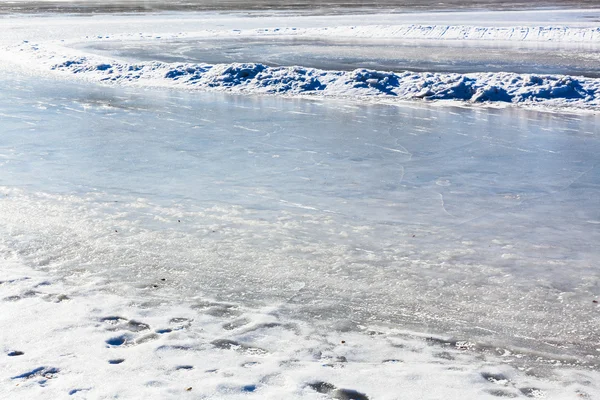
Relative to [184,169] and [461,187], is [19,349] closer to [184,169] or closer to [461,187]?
[184,169]

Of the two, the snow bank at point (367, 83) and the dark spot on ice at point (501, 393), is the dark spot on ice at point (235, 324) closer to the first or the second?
the dark spot on ice at point (501, 393)

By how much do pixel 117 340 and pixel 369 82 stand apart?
892 centimetres

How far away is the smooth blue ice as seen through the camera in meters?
4.28

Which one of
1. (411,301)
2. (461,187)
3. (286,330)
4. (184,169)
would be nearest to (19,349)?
(286,330)

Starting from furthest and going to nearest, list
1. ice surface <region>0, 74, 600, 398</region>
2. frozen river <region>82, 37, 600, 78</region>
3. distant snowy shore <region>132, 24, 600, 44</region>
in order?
Result: distant snowy shore <region>132, 24, 600, 44</region>, frozen river <region>82, 37, 600, 78</region>, ice surface <region>0, 74, 600, 398</region>

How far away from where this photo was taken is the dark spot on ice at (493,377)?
339 cm

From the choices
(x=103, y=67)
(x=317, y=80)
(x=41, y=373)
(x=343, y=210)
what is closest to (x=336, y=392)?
(x=41, y=373)

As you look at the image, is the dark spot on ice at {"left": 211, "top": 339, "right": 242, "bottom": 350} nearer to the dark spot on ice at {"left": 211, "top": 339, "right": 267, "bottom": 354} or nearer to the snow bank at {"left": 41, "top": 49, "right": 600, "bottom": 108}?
the dark spot on ice at {"left": 211, "top": 339, "right": 267, "bottom": 354}

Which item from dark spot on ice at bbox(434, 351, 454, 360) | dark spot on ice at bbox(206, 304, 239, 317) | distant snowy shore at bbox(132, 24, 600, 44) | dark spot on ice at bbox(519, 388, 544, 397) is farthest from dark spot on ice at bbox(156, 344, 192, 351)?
distant snowy shore at bbox(132, 24, 600, 44)

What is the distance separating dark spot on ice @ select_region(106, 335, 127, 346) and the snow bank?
8.27m

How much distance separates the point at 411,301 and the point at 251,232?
1.55 m

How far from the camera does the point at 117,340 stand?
3750 mm

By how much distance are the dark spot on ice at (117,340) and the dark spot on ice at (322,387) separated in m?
1.02

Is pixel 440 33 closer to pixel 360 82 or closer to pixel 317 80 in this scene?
pixel 317 80
